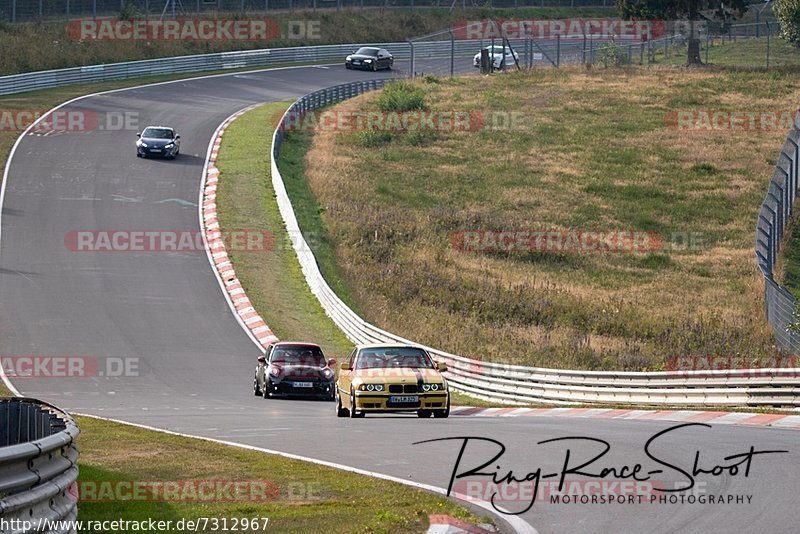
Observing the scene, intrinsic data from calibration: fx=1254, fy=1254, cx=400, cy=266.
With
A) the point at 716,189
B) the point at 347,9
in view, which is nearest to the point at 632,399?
the point at 716,189

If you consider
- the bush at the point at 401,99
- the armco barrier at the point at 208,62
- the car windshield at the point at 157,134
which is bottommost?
the car windshield at the point at 157,134

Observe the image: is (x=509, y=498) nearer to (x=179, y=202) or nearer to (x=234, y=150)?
(x=179, y=202)

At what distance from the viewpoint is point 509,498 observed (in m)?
11.9

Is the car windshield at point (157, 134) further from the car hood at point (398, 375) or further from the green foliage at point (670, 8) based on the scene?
the green foliage at point (670, 8)

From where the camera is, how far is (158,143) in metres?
51.1

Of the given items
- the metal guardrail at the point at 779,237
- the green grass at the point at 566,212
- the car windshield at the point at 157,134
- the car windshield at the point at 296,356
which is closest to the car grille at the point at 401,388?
the car windshield at the point at 296,356

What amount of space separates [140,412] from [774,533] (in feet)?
46.5

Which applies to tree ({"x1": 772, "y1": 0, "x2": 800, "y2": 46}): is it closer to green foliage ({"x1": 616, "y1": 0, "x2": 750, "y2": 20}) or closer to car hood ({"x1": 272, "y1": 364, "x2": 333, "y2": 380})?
green foliage ({"x1": 616, "y1": 0, "x2": 750, "y2": 20})

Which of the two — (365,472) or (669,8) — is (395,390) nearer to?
(365,472)

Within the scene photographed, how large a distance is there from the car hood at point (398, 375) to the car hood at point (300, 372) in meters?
4.65

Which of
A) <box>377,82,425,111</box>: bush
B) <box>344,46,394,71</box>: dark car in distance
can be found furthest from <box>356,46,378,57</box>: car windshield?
<box>377,82,425,111</box>: bush

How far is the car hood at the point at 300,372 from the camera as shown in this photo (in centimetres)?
2533

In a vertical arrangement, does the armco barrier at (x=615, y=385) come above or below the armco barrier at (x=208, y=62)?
below

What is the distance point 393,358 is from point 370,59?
6143cm
